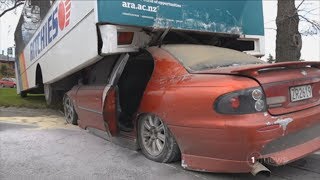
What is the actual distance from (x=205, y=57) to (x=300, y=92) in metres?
1.15

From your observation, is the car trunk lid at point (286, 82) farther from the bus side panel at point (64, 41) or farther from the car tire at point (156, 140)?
the bus side panel at point (64, 41)

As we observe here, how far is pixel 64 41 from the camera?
7.83 m

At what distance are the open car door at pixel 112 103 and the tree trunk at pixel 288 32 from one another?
16.6 ft

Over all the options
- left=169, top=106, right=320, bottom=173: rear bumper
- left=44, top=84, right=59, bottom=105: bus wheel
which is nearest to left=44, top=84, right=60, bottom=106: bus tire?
left=44, top=84, right=59, bottom=105: bus wheel

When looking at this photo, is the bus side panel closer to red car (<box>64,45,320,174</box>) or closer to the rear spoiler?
red car (<box>64,45,320,174</box>)

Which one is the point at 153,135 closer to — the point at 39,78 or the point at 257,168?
the point at 257,168

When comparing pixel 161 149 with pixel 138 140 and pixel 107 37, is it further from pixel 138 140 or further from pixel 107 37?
pixel 107 37

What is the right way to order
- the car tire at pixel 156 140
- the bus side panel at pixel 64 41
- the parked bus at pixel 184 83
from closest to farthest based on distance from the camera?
the parked bus at pixel 184 83
the car tire at pixel 156 140
the bus side panel at pixel 64 41

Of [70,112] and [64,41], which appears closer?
[64,41]

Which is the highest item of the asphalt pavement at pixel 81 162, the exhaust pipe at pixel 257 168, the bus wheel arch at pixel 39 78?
the bus wheel arch at pixel 39 78

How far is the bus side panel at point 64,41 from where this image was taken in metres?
6.25

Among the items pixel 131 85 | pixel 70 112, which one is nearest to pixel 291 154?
pixel 131 85

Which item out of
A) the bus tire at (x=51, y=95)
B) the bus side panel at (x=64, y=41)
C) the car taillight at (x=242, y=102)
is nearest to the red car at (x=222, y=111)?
the car taillight at (x=242, y=102)

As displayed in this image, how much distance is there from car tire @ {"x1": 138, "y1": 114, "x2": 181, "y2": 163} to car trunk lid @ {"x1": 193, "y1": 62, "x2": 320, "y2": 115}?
0.88 meters
